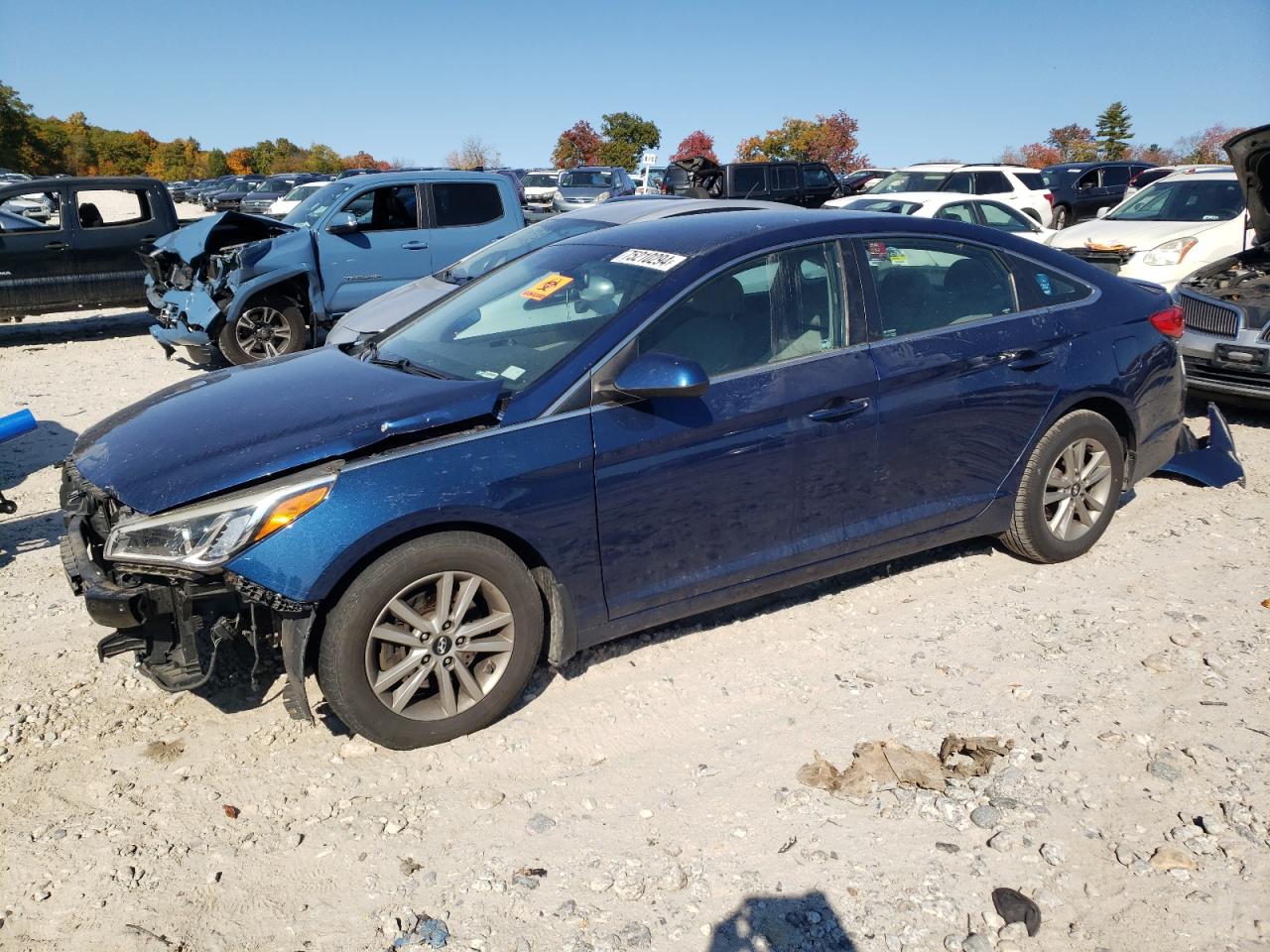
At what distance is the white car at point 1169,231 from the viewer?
9.91m

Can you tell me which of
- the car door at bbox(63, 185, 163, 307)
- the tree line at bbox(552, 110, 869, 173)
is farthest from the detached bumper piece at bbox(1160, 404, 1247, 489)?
the tree line at bbox(552, 110, 869, 173)

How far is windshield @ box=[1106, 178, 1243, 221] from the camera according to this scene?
10562mm

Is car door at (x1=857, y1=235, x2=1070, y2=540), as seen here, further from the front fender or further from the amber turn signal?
the front fender

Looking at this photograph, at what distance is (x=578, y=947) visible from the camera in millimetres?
2529

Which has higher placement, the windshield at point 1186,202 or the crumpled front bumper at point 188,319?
the windshield at point 1186,202

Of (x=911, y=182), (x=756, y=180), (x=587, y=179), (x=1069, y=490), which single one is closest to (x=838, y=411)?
(x=1069, y=490)

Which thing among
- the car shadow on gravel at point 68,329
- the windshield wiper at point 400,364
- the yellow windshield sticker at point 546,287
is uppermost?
the yellow windshield sticker at point 546,287

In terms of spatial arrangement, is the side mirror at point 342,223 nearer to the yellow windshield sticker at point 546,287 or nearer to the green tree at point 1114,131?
the yellow windshield sticker at point 546,287

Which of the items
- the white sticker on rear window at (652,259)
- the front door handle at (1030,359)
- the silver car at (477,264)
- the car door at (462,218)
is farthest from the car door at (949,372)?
the car door at (462,218)

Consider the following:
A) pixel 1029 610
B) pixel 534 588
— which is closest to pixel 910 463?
pixel 1029 610

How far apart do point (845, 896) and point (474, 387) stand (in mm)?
Result: 2002

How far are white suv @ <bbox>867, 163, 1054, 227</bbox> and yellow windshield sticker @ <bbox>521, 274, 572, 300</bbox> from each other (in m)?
15.0

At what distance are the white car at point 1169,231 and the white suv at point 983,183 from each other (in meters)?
6.36

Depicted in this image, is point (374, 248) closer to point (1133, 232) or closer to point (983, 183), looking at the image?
point (1133, 232)
